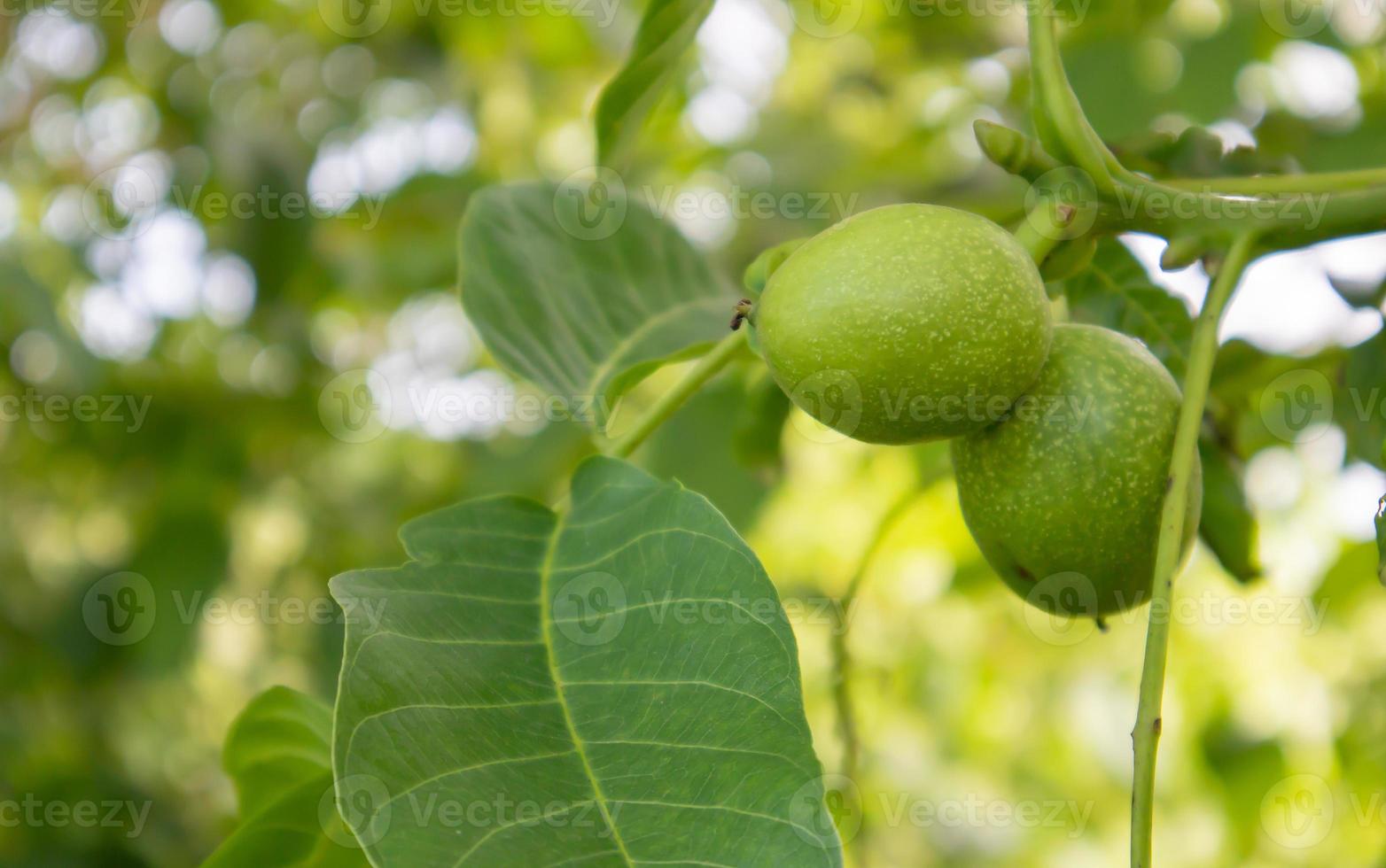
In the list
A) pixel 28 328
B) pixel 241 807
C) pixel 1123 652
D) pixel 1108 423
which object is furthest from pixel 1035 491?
pixel 1123 652

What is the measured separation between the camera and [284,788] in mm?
960

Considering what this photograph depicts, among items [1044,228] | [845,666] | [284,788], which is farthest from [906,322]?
[284,788]

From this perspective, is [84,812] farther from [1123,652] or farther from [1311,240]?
[1123,652]

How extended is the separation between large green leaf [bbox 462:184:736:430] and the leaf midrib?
A: 0.14m

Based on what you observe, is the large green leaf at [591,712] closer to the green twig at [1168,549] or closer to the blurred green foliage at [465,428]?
the green twig at [1168,549]

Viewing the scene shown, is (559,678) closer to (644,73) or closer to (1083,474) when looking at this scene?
(1083,474)

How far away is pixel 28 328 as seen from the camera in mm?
2416

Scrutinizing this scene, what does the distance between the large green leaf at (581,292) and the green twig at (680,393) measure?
0.05 metres

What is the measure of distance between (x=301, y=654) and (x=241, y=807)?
6.49 ft

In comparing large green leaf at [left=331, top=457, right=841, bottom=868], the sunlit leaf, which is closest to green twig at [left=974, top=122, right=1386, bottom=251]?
the sunlit leaf

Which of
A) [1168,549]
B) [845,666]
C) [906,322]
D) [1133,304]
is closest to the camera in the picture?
[1168,549]

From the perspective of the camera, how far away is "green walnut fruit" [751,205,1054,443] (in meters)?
0.77

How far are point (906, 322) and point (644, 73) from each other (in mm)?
439

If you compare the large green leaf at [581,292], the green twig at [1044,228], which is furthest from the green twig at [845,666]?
the green twig at [1044,228]
